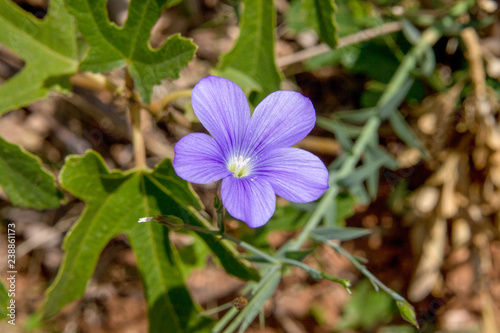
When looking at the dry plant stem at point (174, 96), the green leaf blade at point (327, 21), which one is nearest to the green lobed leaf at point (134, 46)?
the dry plant stem at point (174, 96)

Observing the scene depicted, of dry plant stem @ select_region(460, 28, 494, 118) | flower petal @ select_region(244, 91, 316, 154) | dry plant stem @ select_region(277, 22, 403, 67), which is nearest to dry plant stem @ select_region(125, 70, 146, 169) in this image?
flower petal @ select_region(244, 91, 316, 154)

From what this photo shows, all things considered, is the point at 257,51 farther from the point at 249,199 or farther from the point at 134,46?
the point at 249,199

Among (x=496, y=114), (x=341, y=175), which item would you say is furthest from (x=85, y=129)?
(x=496, y=114)

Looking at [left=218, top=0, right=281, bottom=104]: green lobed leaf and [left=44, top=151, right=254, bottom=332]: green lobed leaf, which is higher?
[left=218, top=0, right=281, bottom=104]: green lobed leaf

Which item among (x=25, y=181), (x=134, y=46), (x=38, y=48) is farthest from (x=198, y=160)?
(x=38, y=48)

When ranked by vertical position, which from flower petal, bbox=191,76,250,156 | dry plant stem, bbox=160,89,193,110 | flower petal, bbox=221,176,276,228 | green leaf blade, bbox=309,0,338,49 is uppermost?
green leaf blade, bbox=309,0,338,49

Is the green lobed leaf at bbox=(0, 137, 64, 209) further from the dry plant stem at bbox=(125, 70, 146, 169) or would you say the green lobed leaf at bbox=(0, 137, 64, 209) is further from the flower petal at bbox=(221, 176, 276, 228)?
the flower petal at bbox=(221, 176, 276, 228)
